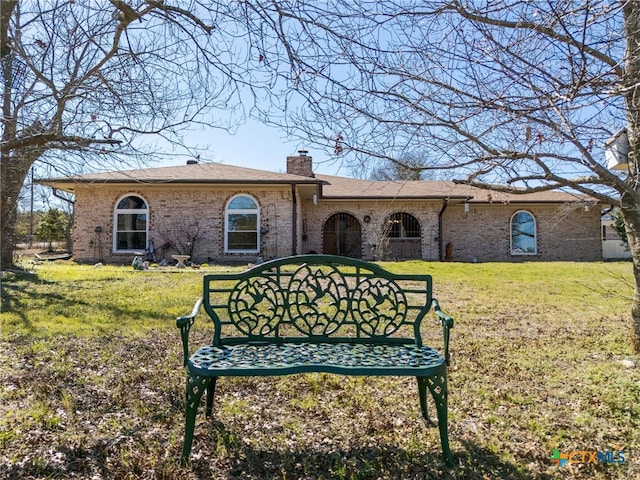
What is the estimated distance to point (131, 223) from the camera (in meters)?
13.8

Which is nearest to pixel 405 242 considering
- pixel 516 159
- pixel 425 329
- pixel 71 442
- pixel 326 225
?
pixel 326 225

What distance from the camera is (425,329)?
497 cm

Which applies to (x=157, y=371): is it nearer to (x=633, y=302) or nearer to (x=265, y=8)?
(x=265, y=8)

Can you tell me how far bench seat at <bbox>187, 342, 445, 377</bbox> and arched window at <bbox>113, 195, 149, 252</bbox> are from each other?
40.9 ft

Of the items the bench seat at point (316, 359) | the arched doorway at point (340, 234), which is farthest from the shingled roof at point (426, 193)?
the bench seat at point (316, 359)

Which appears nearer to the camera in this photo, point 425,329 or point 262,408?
point 262,408

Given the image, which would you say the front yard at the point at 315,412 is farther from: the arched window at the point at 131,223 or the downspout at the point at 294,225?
the arched window at the point at 131,223

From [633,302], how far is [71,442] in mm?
4523

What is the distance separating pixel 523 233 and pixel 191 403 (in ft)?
55.2

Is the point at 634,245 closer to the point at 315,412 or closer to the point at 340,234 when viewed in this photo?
the point at 315,412

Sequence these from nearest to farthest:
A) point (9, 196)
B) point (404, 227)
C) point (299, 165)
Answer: point (9, 196)
point (299, 165)
point (404, 227)

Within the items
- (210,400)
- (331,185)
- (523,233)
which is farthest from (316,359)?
(523,233)

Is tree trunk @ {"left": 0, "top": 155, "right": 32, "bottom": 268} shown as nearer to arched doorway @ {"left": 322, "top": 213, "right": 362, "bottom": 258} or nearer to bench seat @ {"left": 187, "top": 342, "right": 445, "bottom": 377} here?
bench seat @ {"left": 187, "top": 342, "right": 445, "bottom": 377}

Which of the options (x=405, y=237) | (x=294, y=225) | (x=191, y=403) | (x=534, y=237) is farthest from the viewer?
(x=405, y=237)
